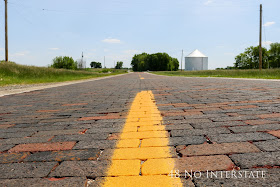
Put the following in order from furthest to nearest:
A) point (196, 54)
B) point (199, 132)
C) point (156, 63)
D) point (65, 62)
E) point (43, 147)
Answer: point (156, 63) < point (65, 62) < point (196, 54) < point (199, 132) < point (43, 147)

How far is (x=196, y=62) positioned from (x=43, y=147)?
85.3 metres

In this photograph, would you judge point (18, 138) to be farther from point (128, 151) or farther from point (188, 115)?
point (188, 115)

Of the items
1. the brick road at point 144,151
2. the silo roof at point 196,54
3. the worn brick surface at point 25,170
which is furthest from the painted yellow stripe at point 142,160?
the silo roof at point 196,54

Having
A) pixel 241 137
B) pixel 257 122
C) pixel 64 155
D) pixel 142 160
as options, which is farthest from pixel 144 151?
pixel 257 122

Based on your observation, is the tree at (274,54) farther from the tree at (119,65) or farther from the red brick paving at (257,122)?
the tree at (119,65)

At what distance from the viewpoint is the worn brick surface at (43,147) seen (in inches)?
82.7

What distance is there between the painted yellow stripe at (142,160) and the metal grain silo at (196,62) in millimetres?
84059

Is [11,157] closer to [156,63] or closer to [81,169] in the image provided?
[81,169]

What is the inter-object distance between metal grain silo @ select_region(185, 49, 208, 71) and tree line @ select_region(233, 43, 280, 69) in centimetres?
2037

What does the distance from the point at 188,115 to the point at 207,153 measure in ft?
5.35

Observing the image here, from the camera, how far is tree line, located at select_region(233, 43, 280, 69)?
8575 centimetres

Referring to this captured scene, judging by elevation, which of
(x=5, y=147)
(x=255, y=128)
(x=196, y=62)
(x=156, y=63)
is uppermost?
(x=156, y=63)

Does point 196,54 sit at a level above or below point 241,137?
above

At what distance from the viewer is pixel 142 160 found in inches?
67.1
